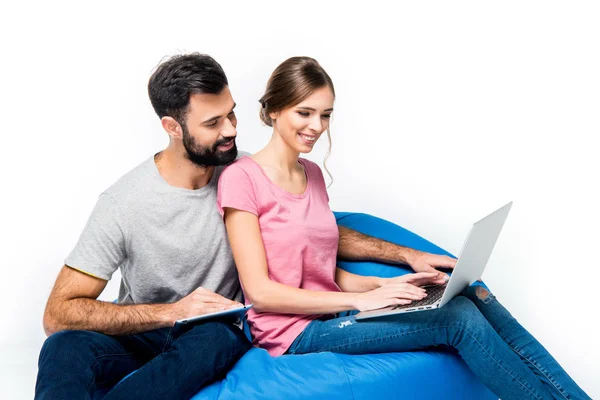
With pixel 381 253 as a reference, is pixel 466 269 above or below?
above

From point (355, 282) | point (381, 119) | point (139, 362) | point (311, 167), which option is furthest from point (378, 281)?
point (381, 119)

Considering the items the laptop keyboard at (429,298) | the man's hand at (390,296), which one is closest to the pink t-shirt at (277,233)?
the man's hand at (390,296)

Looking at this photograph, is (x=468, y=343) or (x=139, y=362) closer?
(x=468, y=343)

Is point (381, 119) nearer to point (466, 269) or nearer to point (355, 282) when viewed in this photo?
point (355, 282)

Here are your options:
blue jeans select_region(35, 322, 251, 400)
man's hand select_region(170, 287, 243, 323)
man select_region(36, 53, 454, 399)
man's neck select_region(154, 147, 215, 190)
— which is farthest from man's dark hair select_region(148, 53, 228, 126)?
blue jeans select_region(35, 322, 251, 400)

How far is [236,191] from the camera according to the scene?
2.56 meters

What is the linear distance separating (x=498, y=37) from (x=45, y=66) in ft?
6.56

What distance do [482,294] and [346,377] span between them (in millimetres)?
597

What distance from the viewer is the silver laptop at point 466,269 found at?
2.34 m

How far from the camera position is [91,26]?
3.67 metres

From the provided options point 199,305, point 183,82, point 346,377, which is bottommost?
point 346,377

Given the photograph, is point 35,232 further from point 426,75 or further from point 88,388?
point 426,75

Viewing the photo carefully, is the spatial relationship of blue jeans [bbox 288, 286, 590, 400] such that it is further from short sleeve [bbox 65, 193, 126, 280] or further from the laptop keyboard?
short sleeve [bbox 65, 193, 126, 280]

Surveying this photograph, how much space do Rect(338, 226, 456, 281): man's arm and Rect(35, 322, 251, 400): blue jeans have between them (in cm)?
64
